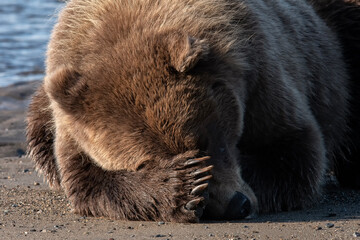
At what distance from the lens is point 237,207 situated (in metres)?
5.04

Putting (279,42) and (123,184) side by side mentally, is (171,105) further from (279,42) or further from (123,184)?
(279,42)

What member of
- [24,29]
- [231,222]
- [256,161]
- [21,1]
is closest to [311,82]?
[256,161]

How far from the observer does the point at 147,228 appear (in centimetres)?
498

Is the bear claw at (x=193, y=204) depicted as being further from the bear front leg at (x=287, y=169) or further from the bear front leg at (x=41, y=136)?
the bear front leg at (x=41, y=136)

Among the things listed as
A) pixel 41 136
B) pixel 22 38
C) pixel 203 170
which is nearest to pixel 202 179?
pixel 203 170

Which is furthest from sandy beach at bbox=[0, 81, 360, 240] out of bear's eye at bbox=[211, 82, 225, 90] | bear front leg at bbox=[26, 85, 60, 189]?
bear's eye at bbox=[211, 82, 225, 90]

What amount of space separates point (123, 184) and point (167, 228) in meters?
0.55

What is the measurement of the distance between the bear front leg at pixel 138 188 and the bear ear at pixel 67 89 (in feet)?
1.91

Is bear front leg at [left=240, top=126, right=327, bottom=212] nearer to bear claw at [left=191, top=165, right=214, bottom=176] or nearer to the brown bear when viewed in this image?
the brown bear

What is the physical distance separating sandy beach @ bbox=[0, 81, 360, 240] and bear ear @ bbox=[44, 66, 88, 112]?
84 centimetres

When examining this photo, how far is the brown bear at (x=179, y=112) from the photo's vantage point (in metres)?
4.94

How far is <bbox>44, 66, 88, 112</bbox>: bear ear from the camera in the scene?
5.12m

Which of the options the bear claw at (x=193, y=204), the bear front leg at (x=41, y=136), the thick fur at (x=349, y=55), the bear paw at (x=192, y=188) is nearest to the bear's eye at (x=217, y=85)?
the bear paw at (x=192, y=188)

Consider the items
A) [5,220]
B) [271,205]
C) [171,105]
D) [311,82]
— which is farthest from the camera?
[311,82]
